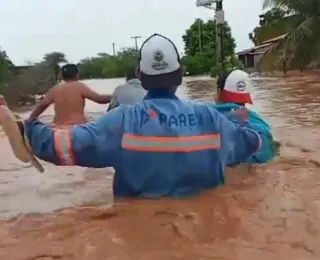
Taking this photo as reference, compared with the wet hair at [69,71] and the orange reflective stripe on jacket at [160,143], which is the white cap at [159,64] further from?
the wet hair at [69,71]

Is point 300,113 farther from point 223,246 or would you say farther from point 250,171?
point 223,246

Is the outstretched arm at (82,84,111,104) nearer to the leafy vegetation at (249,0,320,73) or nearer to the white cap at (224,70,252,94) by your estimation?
the white cap at (224,70,252,94)

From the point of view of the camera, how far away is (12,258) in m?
3.17

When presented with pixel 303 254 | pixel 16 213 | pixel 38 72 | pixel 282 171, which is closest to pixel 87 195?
pixel 16 213

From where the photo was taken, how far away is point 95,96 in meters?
8.33

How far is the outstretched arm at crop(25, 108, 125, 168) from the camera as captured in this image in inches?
122

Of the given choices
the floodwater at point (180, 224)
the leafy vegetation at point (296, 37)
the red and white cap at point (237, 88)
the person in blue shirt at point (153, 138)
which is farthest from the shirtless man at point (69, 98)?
the leafy vegetation at point (296, 37)

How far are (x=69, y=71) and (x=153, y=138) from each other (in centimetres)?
563

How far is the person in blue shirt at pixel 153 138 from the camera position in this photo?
10.3 ft

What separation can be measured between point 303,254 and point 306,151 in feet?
14.2

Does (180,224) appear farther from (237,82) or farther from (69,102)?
(69,102)

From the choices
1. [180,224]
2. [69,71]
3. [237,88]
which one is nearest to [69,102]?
[69,71]

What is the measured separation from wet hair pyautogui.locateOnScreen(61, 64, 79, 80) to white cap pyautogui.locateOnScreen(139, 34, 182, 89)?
17.8 feet

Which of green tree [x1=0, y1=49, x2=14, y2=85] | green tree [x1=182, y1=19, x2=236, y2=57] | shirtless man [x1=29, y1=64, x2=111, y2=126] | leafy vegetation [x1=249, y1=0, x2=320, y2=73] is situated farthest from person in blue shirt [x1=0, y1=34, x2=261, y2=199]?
green tree [x1=182, y1=19, x2=236, y2=57]
